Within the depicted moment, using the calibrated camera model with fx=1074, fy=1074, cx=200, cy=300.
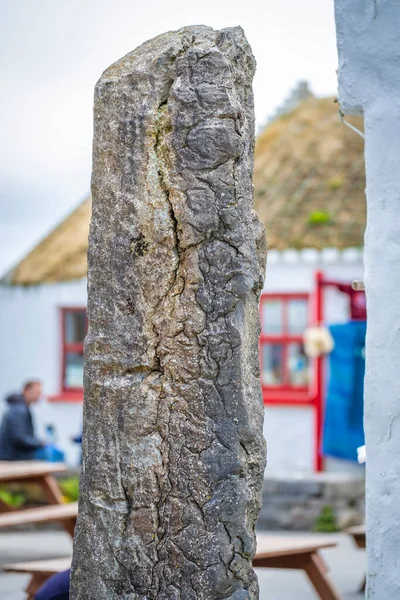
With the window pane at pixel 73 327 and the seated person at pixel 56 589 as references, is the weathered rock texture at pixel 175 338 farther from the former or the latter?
the window pane at pixel 73 327

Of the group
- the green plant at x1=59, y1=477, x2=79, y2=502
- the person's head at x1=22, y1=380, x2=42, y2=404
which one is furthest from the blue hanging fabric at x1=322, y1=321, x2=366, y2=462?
the person's head at x1=22, y1=380, x2=42, y2=404

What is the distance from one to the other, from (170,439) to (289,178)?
1021cm

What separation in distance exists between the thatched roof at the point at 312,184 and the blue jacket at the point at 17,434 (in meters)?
4.09

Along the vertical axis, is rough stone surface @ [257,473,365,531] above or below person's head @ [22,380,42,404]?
below

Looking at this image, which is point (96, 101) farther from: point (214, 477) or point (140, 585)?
point (140, 585)

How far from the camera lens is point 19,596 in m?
7.48

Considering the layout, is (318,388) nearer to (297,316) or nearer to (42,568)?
(297,316)

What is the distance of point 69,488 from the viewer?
10977 millimetres

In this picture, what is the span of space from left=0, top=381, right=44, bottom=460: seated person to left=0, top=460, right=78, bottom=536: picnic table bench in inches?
51.8

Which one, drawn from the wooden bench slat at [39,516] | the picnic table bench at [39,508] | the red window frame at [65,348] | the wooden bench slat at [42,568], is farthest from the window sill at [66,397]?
the wooden bench slat at [42,568]

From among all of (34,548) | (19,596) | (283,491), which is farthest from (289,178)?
(19,596)

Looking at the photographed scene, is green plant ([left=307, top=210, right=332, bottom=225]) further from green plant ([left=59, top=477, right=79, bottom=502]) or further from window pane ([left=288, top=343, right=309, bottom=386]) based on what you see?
green plant ([left=59, top=477, right=79, bottom=502])

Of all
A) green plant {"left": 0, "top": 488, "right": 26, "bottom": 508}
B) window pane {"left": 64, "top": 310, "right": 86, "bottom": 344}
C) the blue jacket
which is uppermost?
→ window pane {"left": 64, "top": 310, "right": 86, "bottom": 344}

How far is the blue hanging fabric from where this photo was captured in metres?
11.4
